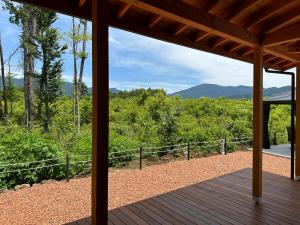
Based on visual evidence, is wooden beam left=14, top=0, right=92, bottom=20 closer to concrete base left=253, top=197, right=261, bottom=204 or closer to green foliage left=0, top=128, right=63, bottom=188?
concrete base left=253, top=197, right=261, bottom=204

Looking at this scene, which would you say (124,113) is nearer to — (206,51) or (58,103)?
(58,103)

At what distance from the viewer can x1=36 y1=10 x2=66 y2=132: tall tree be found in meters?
11.1

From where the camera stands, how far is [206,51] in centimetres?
400

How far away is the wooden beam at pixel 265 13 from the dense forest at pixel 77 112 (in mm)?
4723

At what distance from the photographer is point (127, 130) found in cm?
1086

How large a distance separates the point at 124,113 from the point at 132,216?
9.74m

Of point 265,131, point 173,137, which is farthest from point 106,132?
point 265,131

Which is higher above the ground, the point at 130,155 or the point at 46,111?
the point at 46,111

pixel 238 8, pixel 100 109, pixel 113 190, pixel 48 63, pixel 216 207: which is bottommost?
pixel 113 190

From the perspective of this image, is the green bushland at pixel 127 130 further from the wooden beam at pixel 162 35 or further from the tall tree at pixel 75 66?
the wooden beam at pixel 162 35

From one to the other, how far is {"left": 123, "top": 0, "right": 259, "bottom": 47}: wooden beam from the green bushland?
451cm

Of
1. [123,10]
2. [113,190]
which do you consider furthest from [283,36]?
[113,190]

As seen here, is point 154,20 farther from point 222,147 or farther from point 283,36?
point 222,147

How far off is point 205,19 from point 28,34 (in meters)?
10.3
